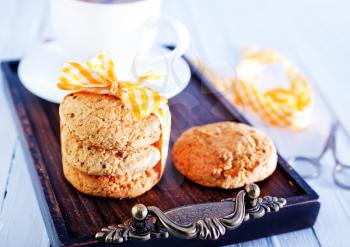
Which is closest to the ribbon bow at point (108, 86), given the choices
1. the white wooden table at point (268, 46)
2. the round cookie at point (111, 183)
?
the round cookie at point (111, 183)

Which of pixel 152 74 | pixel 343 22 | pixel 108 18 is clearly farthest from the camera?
pixel 343 22

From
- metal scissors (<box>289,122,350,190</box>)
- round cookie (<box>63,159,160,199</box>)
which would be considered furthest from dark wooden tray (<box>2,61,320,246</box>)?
metal scissors (<box>289,122,350,190</box>)

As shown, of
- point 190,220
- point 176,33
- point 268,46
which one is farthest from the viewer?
point 268,46

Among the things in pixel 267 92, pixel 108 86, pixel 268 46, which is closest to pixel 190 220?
pixel 108 86

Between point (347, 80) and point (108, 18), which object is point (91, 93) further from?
point (347, 80)

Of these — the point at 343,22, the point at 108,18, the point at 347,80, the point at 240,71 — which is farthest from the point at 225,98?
the point at 343,22

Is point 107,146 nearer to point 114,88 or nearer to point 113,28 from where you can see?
point 114,88

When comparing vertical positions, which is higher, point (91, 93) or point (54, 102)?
point (91, 93)
